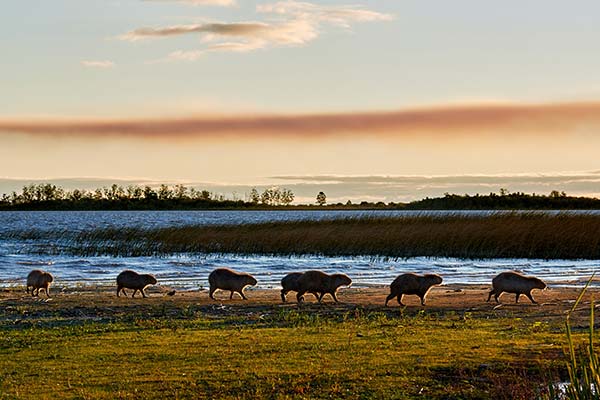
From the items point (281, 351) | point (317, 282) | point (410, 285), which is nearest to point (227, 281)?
point (317, 282)

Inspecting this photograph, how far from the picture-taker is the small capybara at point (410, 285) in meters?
23.6

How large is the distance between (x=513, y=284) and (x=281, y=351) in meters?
11.1

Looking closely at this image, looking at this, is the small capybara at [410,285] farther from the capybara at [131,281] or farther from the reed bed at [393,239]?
the reed bed at [393,239]

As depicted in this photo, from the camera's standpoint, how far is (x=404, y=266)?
3928 centimetres

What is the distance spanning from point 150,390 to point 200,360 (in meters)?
2.08

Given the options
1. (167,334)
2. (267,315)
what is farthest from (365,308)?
(167,334)

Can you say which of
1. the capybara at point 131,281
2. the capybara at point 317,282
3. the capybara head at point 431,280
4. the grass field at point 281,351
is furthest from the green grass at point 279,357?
the capybara at point 131,281

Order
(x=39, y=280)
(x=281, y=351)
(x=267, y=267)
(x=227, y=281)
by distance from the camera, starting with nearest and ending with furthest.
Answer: (x=281, y=351) < (x=227, y=281) < (x=39, y=280) < (x=267, y=267)

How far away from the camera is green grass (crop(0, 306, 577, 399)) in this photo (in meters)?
12.5

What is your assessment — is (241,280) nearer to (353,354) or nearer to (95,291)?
(95,291)

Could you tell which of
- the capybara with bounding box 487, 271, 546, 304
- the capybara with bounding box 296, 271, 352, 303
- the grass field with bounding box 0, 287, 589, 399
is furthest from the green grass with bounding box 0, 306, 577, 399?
the capybara with bounding box 296, 271, 352, 303

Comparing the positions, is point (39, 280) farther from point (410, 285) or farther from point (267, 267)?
point (267, 267)

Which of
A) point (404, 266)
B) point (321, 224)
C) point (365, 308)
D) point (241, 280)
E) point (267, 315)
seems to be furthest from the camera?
point (321, 224)

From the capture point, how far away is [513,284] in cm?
2423
